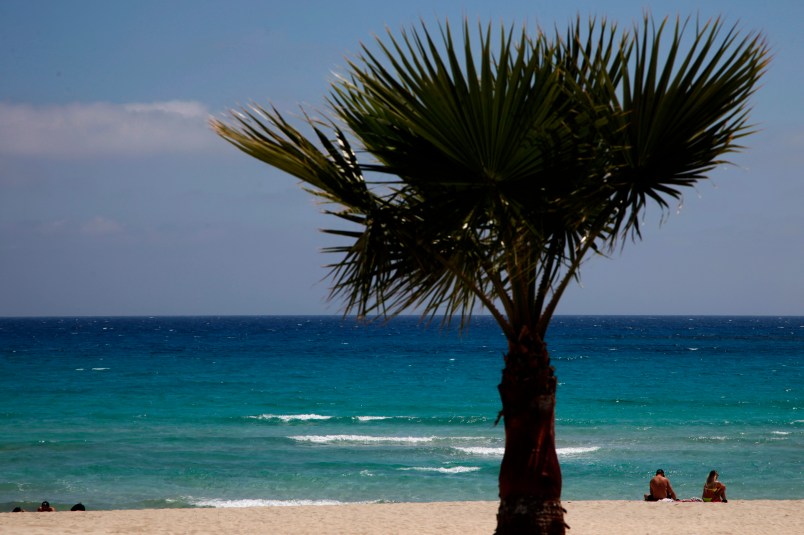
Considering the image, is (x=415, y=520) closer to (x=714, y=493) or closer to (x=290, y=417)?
(x=714, y=493)

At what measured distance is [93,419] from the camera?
36.5 m

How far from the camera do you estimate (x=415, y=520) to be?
14375mm

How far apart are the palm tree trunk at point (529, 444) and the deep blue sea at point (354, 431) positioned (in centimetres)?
851

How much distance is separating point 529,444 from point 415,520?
7806mm

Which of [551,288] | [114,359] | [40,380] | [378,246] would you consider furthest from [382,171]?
[114,359]

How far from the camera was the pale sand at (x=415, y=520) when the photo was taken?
42.2ft

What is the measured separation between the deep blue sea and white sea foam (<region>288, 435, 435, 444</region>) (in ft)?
0.45

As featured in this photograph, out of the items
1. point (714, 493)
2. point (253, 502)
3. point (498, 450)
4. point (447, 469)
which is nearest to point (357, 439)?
point (498, 450)

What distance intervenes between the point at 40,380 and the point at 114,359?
22201 mm

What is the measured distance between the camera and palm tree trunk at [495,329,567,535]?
7066mm

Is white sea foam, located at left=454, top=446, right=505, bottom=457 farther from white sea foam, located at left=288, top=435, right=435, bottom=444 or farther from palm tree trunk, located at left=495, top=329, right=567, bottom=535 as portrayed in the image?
palm tree trunk, located at left=495, top=329, right=567, bottom=535

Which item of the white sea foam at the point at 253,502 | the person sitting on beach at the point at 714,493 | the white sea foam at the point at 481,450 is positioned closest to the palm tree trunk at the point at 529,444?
the person sitting on beach at the point at 714,493

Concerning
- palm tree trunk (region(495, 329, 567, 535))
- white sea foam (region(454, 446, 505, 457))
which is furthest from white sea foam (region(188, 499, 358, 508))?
palm tree trunk (region(495, 329, 567, 535))

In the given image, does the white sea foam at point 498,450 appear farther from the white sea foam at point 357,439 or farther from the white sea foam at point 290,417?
the white sea foam at point 290,417
